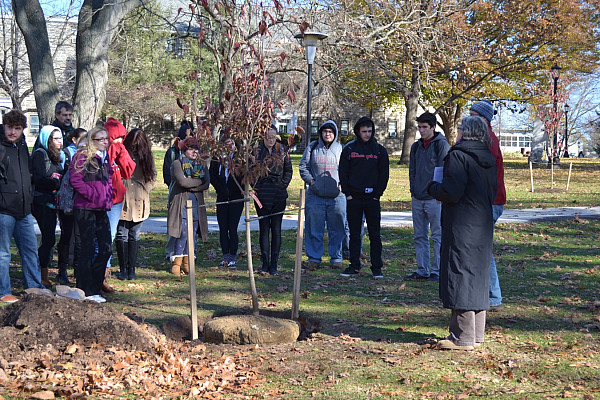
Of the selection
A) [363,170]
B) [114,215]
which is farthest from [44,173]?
[363,170]

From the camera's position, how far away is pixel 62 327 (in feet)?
19.6

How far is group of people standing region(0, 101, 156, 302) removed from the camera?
7449 mm

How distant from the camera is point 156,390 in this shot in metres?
4.93

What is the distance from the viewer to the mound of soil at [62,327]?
580 cm

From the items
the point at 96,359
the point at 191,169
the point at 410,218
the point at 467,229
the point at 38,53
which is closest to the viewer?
the point at 96,359

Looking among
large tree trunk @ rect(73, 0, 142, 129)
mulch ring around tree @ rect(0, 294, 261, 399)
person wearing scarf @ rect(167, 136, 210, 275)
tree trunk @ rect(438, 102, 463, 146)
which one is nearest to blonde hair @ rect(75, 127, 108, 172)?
mulch ring around tree @ rect(0, 294, 261, 399)

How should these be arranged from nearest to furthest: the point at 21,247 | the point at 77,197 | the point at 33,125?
the point at 77,197 → the point at 21,247 → the point at 33,125

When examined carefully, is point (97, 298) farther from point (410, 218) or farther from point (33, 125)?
point (33, 125)

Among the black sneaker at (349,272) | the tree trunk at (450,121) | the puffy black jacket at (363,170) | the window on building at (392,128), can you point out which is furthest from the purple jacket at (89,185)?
the window on building at (392,128)

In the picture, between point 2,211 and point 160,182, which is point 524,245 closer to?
point 2,211

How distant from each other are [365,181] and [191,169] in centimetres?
235

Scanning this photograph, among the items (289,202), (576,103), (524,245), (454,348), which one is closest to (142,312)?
(454,348)

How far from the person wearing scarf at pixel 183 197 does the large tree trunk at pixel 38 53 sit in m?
4.67

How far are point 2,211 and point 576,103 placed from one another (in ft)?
294
